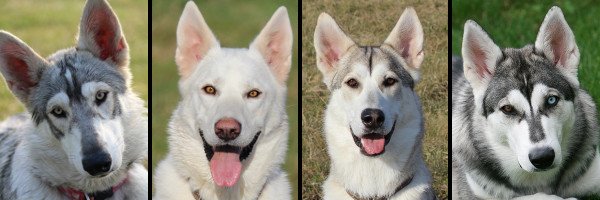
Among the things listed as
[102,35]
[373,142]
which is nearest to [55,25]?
[102,35]

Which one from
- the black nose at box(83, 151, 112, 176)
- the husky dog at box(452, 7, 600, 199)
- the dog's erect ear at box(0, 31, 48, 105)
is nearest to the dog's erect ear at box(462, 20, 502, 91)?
the husky dog at box(452, 7, 600, 199)

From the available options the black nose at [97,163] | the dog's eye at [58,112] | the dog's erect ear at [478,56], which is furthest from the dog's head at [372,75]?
the dog's eye at [58,112]

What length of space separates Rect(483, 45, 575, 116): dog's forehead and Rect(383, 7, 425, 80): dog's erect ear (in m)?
0.54

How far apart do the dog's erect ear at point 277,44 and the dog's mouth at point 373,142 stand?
695mm

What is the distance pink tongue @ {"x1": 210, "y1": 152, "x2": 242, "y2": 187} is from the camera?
21.3ft

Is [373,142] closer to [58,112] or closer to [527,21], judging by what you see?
[58,112]

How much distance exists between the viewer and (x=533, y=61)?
6.49 meters

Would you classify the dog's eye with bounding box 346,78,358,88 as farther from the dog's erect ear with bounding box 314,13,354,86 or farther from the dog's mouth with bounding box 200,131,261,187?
the dog's mouth with bounding box 200,131,261,187

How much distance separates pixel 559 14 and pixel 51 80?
11.2 feet

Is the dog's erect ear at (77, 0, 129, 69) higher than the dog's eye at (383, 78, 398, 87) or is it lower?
higher

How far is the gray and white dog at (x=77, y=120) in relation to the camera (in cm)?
603

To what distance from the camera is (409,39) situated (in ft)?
21.4

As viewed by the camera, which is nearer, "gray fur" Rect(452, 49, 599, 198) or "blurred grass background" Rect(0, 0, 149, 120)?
"gray fur" Rect(452, 49, 599, 198)

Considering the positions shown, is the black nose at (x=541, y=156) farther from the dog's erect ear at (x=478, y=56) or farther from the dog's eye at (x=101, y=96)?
the dog's eye at (x=101, y=96)
